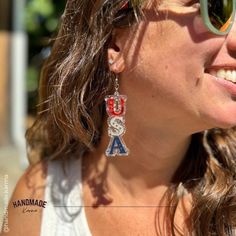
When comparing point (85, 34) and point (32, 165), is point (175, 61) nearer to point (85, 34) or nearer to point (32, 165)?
point (85, 34)

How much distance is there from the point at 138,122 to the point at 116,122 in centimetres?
9

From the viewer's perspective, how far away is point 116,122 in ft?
5.24

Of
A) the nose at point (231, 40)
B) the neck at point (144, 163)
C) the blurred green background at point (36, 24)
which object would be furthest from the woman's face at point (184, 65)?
the blurred green background at point (36, 24)

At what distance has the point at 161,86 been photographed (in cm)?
150

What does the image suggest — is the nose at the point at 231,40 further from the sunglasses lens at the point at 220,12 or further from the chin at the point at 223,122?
the chin at the point at 223,122

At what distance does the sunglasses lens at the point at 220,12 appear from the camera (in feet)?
4.75

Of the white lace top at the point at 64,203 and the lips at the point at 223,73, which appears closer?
the lips at the point at 223,73

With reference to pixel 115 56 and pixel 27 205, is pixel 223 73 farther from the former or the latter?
pixel 27 205

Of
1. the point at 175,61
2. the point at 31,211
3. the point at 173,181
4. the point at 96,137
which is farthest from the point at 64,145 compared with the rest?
the point at 175,61

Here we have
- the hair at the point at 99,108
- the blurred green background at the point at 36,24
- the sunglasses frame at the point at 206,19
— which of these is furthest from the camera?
the blurred green background at the point at 36,24

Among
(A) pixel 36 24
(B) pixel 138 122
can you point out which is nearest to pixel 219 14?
(B) pixel 138 122

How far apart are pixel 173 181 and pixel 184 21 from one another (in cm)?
58

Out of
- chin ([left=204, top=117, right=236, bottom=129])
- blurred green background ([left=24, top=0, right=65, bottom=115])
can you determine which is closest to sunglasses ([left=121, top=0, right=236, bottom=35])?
chin ([left=204, top=117, right=236, bottom=129])

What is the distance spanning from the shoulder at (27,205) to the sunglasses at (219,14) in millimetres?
814
